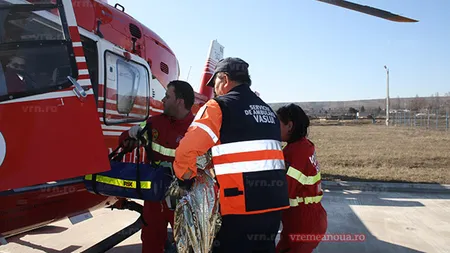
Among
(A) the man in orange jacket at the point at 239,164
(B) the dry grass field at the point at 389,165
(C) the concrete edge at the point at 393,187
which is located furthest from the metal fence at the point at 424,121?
(A) the man in orange jacket at the point at 239,164

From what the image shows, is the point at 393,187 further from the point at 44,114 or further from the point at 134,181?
the point at 44,114

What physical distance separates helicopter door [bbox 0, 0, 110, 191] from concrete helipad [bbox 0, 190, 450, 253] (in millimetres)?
2049

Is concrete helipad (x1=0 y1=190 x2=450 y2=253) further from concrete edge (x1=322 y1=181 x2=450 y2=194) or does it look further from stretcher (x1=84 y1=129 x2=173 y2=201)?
stretcher (x1=84 y1=129 x2=173 y2=201)

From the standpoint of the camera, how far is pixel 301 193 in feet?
9.17

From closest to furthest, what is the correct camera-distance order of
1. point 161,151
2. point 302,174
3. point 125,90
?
point 302,174, point 161,151, point 125,90

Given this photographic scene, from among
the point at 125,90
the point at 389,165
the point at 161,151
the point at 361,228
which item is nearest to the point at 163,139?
the point at 161,151

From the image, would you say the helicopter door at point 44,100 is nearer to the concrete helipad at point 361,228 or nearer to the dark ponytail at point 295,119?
the dark ponytail at point 295,119

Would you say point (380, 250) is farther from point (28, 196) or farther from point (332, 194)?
point (28, 196)

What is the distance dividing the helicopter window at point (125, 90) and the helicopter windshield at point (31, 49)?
3.65 ft

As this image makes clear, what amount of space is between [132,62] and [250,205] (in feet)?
8.70

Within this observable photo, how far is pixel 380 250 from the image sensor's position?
445 centimetres

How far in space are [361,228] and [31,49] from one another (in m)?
4.94

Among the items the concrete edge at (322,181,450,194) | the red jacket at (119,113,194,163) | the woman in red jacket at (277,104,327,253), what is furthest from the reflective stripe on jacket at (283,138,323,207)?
the concrete edge at (322,181,450,194)

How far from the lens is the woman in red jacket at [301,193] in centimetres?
271
